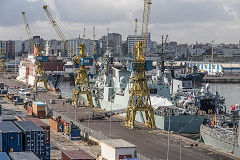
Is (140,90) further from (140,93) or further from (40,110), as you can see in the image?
(40,110)

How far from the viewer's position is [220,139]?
41.7m

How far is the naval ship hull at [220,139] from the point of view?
3903 centimetres

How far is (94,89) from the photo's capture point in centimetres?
7706

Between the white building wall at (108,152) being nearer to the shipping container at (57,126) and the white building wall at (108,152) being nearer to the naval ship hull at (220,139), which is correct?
the naval ship hull at (220,139)

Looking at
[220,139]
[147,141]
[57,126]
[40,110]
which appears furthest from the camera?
[40,110]

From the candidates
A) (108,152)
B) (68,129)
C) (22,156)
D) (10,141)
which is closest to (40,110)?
(68,129)

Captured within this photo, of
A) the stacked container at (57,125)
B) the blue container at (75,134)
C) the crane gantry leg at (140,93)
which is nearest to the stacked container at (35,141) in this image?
the blue container at (75,134)

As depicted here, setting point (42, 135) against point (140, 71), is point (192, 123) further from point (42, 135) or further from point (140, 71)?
point (42, 135)

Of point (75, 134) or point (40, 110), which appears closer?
point (75, 134)

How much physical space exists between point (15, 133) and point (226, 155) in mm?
16861

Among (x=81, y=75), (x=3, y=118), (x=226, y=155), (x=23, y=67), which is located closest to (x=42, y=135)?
(x=3, y=118)

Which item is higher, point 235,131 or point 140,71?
point 140,71

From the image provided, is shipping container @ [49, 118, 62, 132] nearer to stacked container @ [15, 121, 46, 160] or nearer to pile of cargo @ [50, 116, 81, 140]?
pile of cargo @ [50, 116, 81, 140]

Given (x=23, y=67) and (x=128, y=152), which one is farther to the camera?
(x=23, y=67)
